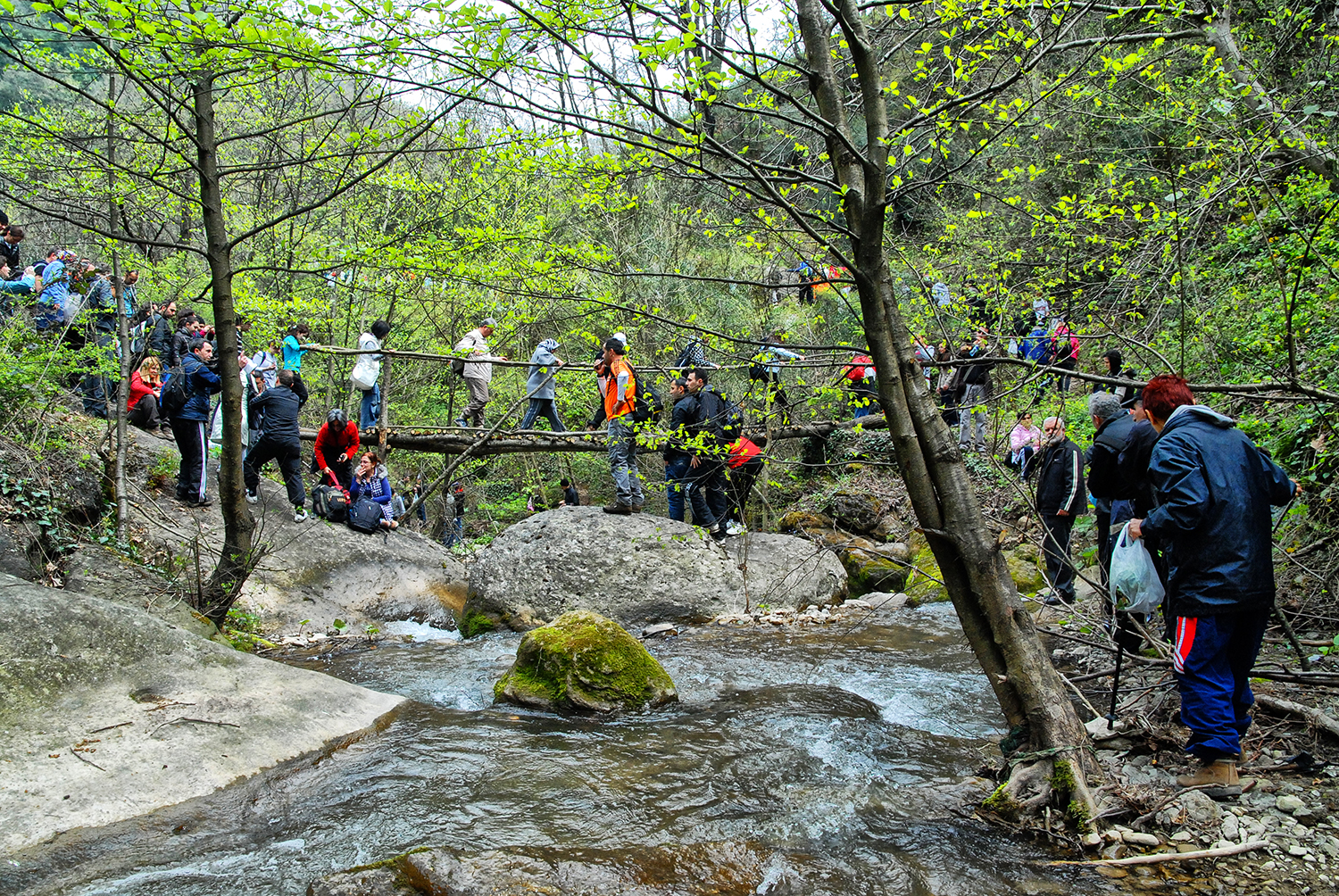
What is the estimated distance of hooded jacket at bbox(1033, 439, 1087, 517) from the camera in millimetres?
8242

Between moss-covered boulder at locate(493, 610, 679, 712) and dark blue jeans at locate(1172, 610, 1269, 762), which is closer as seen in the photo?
dark blue jeans at locate(1172, 610, 1269, 762)

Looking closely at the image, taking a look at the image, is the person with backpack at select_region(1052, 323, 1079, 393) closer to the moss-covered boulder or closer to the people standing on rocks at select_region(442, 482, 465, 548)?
the moss-covered boulder

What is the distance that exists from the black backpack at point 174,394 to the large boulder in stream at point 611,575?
4.24m

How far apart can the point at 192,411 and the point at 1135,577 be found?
1062 centimetres

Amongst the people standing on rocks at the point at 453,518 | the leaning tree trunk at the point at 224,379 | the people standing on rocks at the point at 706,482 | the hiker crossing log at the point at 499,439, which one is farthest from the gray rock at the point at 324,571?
the people standing on rocks at the point at 453,518

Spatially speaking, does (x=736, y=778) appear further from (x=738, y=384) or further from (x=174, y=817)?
(x=738, y=384)

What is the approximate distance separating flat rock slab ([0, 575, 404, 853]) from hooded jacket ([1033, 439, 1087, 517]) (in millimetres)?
6656

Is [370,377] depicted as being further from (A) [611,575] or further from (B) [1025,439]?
(B) [1025,439]

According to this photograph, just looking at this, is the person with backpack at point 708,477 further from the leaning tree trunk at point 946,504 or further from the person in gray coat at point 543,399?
the leaning tree trunk at point 946,504

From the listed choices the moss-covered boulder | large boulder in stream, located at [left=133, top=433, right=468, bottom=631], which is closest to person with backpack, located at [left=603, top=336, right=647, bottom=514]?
the moss-covered boulder

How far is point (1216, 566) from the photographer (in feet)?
13.0

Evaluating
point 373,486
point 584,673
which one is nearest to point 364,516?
point 373,486

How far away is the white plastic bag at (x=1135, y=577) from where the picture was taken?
4.55 meters

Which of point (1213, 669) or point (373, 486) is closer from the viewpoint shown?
point (1213, 669)
